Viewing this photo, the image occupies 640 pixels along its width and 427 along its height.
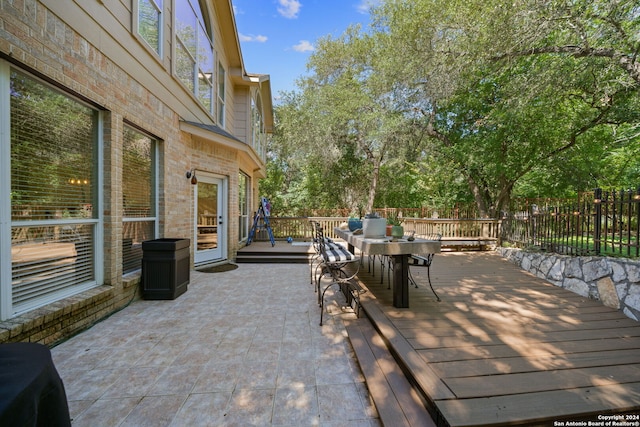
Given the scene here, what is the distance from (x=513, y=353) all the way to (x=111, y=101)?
16.7ft

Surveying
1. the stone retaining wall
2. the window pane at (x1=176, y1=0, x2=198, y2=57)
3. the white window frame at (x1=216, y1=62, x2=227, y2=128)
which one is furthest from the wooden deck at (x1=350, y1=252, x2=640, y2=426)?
the white window frame at (x1=216, y1=62, x2=227, y2=128)

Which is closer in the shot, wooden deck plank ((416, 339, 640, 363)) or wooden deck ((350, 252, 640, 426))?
wooden deck ((350, 252, 640, 426))

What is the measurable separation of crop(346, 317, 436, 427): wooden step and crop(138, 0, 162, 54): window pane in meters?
5.23

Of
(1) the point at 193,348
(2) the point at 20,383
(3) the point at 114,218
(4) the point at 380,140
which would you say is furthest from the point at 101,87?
(4) the point at 380,140

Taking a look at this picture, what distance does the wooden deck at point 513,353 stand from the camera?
69.2 inches

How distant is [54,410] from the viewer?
1.25 metres

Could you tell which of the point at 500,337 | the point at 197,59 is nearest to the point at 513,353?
the point at 500,337

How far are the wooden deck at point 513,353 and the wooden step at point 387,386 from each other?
9 cm

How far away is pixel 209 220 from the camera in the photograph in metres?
6.60

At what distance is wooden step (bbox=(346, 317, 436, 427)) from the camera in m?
1.77

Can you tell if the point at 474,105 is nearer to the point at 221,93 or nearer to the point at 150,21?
the point at 221,93

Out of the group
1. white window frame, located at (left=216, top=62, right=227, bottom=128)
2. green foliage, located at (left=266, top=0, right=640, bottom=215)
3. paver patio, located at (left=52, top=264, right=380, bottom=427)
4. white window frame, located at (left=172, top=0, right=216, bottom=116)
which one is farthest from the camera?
white window frame, located at (left=216, top=62, right=227, bottom=128)

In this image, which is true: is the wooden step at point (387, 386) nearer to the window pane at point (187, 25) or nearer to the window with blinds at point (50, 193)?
the window with blinds at point (50, 193)

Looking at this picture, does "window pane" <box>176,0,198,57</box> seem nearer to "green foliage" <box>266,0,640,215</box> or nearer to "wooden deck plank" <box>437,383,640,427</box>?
"green foliage" <box>266,0,640,215</box>
